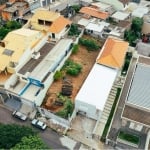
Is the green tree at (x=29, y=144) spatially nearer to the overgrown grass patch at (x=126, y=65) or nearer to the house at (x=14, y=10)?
the overgrown grass patch at (x=126, y=65)

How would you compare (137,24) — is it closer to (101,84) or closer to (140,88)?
(140,88)

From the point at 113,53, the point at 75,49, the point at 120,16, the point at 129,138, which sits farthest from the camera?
the point at 120,16

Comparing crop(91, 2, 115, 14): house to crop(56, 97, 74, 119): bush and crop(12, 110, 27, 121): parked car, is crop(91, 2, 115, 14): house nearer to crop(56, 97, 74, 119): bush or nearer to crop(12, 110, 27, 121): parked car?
crop(56, 97, 74, 119): bush

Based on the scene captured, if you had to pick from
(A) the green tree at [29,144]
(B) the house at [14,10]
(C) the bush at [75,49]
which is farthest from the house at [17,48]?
(A) the green tree at [29,144]

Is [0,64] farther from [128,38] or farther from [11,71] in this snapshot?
[128,38]

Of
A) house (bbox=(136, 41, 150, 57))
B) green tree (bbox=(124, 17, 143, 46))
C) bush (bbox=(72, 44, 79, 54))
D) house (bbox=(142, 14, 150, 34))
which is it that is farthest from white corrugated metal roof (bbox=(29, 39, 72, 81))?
house (bbox=(142, 14, 150, 34))

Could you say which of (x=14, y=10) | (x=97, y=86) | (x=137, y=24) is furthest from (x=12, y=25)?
(x=137, y=24)
